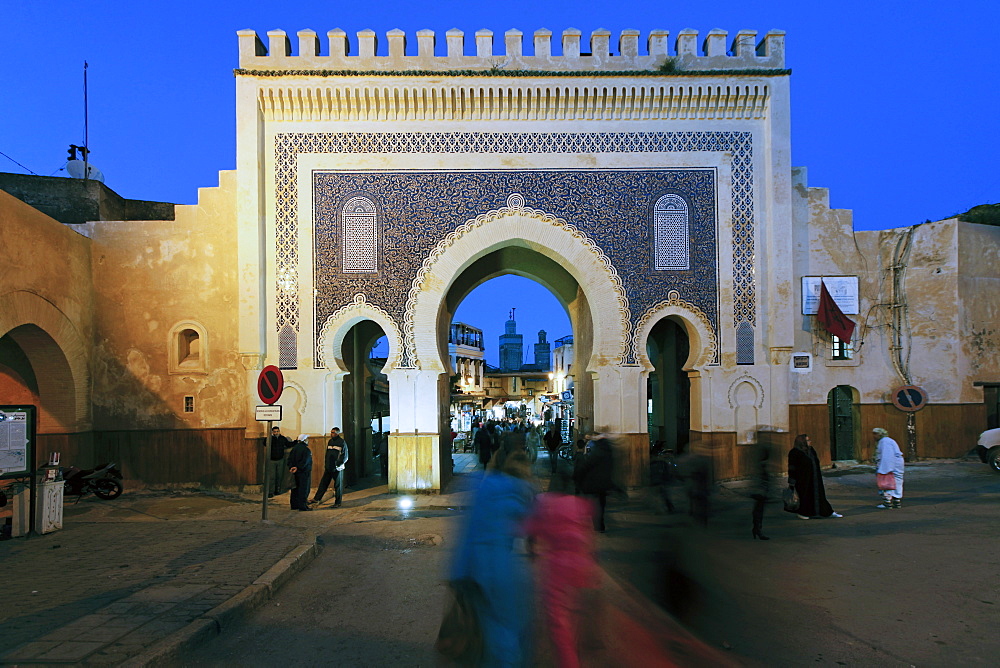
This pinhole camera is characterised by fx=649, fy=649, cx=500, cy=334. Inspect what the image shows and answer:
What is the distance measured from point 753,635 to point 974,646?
1477mm

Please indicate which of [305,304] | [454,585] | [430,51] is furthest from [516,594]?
[430,51]

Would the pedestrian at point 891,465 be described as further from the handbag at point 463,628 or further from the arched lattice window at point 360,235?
the arched lattice window at point 360,235

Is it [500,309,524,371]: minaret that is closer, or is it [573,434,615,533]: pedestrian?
[573,434,615,533]: pedestrian

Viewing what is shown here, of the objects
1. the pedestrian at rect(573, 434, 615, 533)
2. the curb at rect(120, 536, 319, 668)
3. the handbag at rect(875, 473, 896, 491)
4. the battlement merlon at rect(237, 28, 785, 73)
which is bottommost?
the curb at rect(120, 536, 319, 668)

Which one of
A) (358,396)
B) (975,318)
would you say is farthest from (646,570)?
(975,318)

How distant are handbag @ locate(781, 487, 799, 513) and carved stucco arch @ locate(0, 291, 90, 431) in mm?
11324

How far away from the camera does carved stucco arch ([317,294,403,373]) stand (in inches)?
468

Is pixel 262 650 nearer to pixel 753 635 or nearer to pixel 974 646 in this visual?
pixel 753 635

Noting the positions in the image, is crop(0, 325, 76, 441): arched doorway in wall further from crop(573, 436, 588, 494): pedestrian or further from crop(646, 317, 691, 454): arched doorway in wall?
crop(646, 317, 691, 454): arched doorway in wall

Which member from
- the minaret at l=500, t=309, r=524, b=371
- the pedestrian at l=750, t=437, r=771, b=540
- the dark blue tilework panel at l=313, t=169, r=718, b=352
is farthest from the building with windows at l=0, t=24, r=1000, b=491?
the minaret at l=500, t=309, r=524, b=371

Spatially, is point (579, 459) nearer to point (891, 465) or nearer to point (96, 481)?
point (891, 465)

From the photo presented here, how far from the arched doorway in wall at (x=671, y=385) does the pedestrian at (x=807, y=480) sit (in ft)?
17.0

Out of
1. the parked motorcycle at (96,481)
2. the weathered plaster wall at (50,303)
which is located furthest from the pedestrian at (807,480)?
the weathered plaster wall at (50,303)

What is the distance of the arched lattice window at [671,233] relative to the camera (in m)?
Result: 12.2
